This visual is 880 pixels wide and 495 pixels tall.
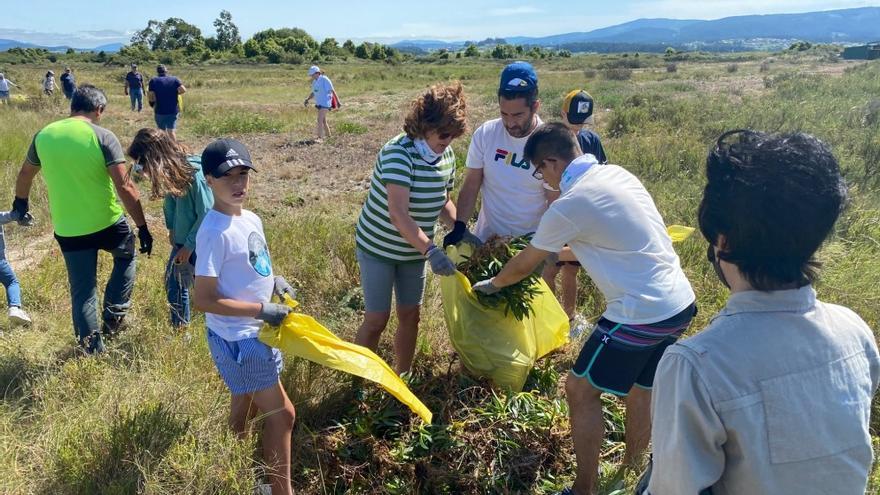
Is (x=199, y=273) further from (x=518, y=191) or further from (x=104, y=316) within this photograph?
(x=104, y=316)

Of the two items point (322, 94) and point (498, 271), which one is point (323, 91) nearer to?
point (322, 94)

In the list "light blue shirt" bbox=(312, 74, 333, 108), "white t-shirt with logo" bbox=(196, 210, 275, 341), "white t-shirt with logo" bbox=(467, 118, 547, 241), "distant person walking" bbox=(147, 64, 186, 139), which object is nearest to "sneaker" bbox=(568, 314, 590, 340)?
"white t-shirt with logo" bbox=(467, 118, 547, 241)

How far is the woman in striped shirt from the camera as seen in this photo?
2.58 m

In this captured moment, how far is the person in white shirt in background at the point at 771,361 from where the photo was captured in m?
1.04

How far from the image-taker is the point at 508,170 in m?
3.03

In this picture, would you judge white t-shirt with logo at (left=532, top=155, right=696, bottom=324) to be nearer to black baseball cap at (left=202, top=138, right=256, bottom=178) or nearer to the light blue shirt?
black baseball cap at (left=202, top=138, right=256, bottom=178)

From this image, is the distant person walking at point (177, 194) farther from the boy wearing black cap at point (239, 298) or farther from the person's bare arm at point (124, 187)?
the boy wearing black cap at point (239, 298)

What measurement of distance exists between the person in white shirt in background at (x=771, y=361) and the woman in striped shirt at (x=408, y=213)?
160 centimetres

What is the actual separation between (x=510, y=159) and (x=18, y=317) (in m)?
3.52

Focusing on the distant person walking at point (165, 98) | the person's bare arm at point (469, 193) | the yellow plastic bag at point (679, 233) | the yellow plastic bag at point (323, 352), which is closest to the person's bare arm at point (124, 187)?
the yellow plastic bag at point (323, 352)

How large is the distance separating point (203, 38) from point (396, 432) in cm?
7366

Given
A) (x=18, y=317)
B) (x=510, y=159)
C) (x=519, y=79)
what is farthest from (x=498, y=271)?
(x=18, y=317)

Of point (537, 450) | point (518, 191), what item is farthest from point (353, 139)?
point (537, 450)

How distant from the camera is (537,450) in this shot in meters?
2.66
